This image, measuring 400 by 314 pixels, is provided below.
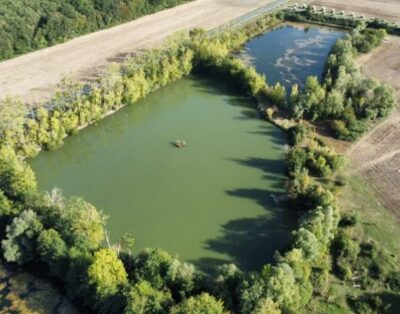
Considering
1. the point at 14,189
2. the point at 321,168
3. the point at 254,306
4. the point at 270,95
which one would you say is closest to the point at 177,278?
the point at 254,306

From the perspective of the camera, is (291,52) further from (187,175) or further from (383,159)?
(187,175)

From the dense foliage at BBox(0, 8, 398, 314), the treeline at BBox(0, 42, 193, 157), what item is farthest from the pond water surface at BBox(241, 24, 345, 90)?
the dense foliage at BBox(0, 8, 398, 314)

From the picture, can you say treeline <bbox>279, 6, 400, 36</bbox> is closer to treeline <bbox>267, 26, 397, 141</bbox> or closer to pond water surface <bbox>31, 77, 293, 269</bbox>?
treeline <bbox>267, 26, 397, 141</bbox>

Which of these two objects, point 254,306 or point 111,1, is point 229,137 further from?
point 111,1

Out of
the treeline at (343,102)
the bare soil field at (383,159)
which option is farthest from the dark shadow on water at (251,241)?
the treeline at (343,102)

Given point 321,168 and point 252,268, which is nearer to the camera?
point 252,268
